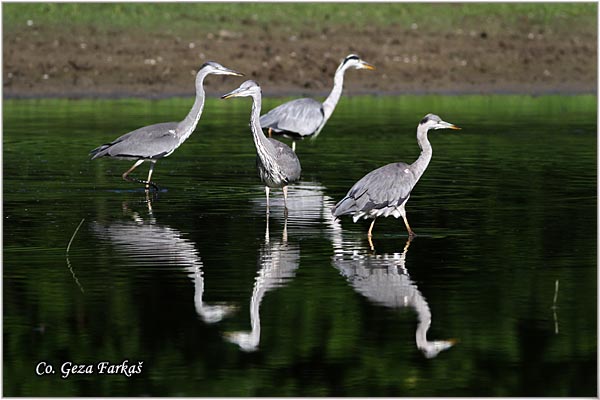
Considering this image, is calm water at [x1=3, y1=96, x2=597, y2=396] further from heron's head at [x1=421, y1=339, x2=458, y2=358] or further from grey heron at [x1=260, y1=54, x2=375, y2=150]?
grey heron at [x1=260, y1=54, x2=375, y2=150]

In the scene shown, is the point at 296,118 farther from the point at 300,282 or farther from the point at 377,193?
the point at 300,282

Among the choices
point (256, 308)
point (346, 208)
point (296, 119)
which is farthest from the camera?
point (296, 119)

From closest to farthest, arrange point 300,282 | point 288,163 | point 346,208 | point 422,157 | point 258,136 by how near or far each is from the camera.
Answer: point 300,282 < point 346,208 < point 422,157 < point 258,136 < point 288,163

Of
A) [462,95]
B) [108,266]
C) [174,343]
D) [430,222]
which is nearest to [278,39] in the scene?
[462,95]

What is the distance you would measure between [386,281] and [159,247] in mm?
2424

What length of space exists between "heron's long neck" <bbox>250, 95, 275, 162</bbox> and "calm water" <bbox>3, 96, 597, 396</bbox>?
658mm

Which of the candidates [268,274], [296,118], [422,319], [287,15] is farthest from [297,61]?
[422,319]

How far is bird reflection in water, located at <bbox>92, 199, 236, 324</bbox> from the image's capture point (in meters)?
9.08

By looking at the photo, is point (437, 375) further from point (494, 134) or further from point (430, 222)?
point (494, 134)

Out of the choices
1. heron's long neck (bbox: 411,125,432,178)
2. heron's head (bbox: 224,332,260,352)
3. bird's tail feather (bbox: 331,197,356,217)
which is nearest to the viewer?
heron's head (bbox: 224,332,260,352)

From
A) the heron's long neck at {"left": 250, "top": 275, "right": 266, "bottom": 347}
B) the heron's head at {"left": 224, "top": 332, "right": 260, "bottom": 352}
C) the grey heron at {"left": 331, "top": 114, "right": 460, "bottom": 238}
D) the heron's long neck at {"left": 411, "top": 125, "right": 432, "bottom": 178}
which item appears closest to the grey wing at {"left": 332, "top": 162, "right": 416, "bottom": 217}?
the grey heron at {"left": 331, "top": 114, "right": 460, "bottom": 238}

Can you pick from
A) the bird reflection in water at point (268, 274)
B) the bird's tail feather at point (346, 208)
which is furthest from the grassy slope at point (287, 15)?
the bird's tail feather at point (346, 208)

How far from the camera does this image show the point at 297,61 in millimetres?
31344

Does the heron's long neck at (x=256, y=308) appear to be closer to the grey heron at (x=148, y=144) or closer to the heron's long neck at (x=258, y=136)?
the heron's long neck at (x=258, y=136)
